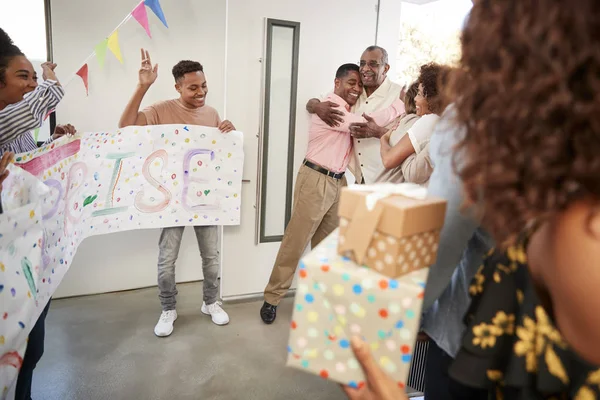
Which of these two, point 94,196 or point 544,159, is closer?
point 544,159

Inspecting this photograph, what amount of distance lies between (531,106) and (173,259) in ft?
8.11

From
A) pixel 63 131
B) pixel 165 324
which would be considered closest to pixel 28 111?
pixel 63 131

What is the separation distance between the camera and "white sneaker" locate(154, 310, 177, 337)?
2.60 m

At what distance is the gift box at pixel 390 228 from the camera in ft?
2.64

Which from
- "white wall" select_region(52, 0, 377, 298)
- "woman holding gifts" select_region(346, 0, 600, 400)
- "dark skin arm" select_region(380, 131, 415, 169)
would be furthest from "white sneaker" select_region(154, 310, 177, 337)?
"woman holding gifts" select_region(346, 0, 600, 400)

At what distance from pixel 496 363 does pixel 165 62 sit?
9.22 feet

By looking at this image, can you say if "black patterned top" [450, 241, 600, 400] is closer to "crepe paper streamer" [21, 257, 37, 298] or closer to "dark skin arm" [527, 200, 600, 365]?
"dark skin arm" [527, 200, 600, 365]

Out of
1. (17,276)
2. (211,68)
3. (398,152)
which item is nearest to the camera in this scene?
(17,276)

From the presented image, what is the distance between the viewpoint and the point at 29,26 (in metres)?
2.54

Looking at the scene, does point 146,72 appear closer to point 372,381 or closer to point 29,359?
point 29,359

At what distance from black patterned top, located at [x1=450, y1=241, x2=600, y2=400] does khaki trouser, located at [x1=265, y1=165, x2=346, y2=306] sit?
204 cm

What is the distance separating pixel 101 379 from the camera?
216 cm

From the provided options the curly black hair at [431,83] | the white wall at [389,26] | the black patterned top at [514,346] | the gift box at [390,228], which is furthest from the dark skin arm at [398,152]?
the white wall at [389,26]

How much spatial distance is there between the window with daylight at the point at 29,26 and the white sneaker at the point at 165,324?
1.32 m
